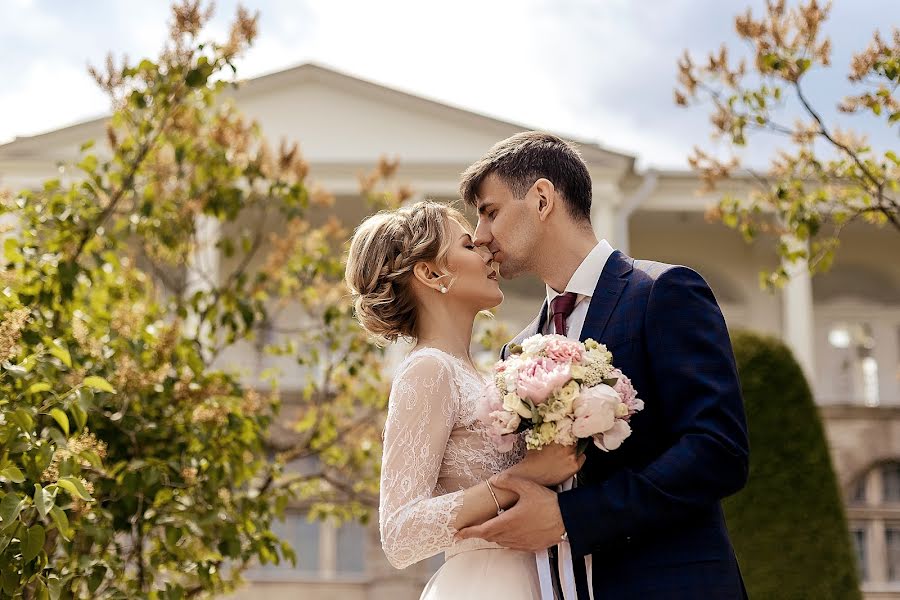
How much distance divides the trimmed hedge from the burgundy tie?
6.74 meters

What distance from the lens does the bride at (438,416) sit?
11.3 feet

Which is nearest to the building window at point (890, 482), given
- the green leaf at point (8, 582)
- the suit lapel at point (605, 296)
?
the suit lapel at point (605, 296)

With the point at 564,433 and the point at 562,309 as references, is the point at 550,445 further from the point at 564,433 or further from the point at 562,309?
the point at 562,309

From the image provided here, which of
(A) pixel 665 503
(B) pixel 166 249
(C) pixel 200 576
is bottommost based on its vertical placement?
(C) pixel 200 576

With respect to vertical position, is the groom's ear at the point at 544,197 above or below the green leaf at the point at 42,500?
above

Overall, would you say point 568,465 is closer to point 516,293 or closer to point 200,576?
point 200,576

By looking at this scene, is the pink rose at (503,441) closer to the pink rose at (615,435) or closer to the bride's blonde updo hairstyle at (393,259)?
the pink rose at (615,435)

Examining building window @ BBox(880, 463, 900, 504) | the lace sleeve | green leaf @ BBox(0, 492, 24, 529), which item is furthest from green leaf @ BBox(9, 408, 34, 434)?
building window @ BBox(880, 463, 900, 504)

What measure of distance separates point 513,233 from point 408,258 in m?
0.37

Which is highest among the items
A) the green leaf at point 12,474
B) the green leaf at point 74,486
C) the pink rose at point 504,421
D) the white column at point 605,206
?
the white column at point 605,206

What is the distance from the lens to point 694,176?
20125 mm

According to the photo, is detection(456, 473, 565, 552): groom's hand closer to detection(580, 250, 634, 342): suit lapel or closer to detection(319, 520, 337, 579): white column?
detection(580, 250, 634, 342): suit lapel

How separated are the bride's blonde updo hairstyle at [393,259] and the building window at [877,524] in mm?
16099

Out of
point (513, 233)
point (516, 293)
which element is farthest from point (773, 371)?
point (516, 293)
